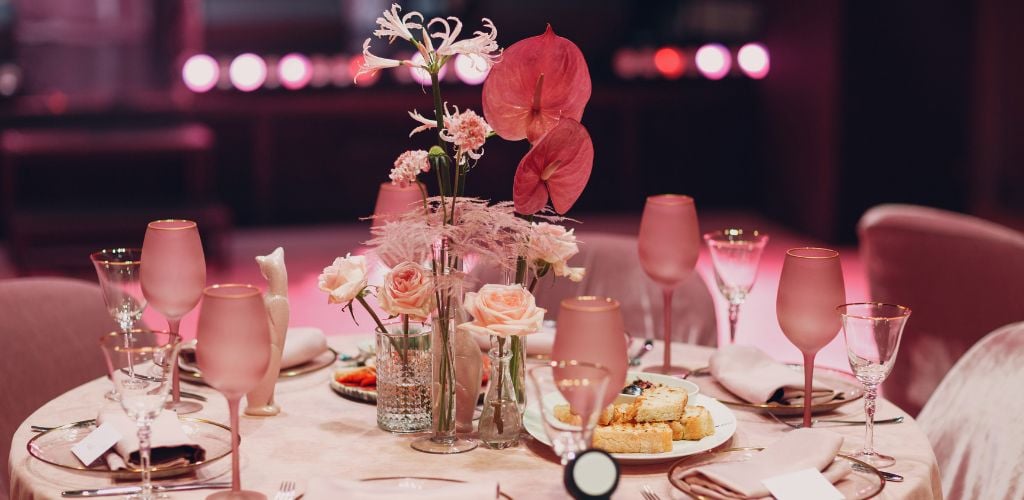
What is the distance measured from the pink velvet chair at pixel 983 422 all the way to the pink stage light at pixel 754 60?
543 centimetres

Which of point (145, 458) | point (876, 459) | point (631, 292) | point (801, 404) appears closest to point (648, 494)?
point (876, 459)

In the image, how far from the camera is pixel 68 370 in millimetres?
2352

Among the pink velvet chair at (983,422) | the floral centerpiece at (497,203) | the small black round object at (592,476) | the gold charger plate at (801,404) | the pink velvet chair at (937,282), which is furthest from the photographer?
the pink velvet chair at (937,282)

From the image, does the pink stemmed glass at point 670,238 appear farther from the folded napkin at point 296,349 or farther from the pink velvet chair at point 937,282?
the pink velvet chair at point 937,282

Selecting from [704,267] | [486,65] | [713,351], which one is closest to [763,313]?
[704,267]

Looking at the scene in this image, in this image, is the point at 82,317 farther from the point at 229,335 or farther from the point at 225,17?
the point at 225,17

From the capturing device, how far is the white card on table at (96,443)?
61.6 inches

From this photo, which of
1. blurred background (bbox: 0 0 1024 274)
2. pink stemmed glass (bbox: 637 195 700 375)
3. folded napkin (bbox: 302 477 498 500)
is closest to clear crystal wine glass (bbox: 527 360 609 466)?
folded napkin (bbox: 302 477 498 500)

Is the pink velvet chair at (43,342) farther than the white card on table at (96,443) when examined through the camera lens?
Yes

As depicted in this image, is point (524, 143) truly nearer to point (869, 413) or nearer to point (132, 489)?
point (869, 413)

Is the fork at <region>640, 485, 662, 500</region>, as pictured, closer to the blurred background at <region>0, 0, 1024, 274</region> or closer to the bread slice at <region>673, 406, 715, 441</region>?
the bread slice at <region>673, 406, 715, 441</region>

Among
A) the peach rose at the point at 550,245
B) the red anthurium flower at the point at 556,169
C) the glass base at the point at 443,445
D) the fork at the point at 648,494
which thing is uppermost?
the red anthurium flower at the point at 556,169

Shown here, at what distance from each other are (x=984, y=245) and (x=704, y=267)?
3187 mm

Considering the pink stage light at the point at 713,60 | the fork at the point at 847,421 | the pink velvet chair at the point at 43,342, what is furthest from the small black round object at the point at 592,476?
the pink stage light at the point at 713,60
